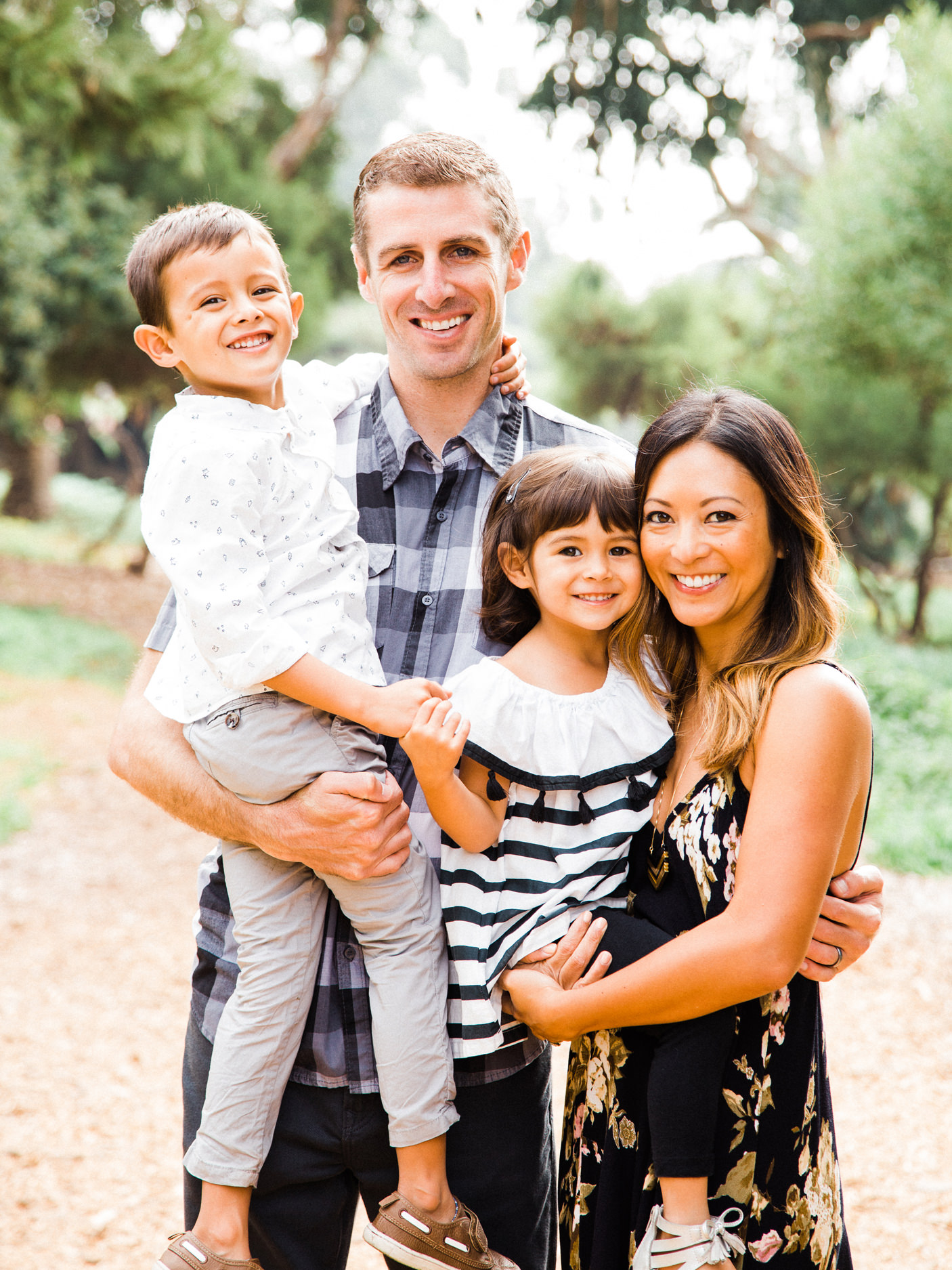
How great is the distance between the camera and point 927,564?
13320 mm

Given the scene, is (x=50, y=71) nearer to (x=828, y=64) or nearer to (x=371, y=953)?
(x=371, y=953)

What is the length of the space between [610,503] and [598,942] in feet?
2.46

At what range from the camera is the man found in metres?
1.90

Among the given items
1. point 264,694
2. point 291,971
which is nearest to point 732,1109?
point 291,971

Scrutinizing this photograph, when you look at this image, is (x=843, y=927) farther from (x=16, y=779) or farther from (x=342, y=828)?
(x=16, y=779)

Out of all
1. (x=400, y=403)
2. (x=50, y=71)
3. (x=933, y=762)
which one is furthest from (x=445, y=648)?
(x=933, y=762)

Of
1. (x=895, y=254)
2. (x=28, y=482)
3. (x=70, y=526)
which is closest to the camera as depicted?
(x=895, y=254)

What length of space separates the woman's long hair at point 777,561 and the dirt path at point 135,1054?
9.38 ft

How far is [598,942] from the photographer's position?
1.78 metres

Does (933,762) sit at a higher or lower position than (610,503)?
lower

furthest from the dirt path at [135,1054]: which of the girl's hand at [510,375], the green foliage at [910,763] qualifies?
the girl's hand at [510,375]

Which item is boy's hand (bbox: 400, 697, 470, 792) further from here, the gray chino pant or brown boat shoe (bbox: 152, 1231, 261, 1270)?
brown boat shoe (bbox: 152, 1231, 261, 1270)

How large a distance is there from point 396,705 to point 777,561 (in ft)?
2.31

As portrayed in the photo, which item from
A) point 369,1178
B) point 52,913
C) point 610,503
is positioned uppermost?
point 610,503
